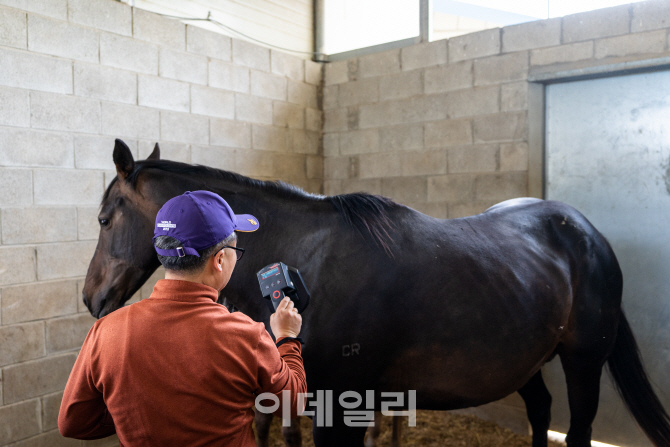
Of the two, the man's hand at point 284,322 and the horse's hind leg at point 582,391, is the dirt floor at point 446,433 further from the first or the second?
the man's hand at point 284,322

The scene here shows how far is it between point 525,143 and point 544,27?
732 millimetres

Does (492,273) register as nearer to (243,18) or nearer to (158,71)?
(158,71)

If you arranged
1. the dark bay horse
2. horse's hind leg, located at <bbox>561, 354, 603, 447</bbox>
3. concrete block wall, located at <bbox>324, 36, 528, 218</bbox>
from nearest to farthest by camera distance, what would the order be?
the dark bay horse → horse's hind leg, located at <bbox>561, 354, 603, 447</bbox> → concrete block wall, located at <bbox>324, 36, 528, 218</bbox>

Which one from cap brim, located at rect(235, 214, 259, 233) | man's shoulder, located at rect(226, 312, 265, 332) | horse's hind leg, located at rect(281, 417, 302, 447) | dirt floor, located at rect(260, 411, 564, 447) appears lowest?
dirt floor, located at rect(260, 411, 564, 447)

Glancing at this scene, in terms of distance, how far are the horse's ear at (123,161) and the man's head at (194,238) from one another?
2.98 feet

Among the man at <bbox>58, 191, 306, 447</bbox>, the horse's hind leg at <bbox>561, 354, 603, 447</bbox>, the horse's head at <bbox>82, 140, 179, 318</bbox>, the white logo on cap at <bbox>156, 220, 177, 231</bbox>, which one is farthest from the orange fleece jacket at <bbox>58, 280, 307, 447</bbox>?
the horse's hind leg at <bbox>561, 354, 603, 447</bbox>

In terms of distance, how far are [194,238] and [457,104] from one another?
9.73 ft

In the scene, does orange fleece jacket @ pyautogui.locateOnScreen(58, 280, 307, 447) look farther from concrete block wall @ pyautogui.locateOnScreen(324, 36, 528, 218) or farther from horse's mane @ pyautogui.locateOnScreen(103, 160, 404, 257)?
concrete block wall @ pyautogui.locateOnScreen(324, 36, 528, 218)

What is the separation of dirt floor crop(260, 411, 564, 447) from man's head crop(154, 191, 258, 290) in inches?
94.9

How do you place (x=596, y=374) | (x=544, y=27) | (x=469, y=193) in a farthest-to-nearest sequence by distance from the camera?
(x=469, y=193)
(x=544, y=27)
(x=596, y=374)

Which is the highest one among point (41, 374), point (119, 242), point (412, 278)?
point (119, 242)

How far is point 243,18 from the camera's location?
3.82 metres

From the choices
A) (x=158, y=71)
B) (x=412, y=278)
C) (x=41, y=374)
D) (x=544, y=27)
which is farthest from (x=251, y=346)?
(x=544, y=27)

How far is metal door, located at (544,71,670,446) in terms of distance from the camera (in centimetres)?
287
